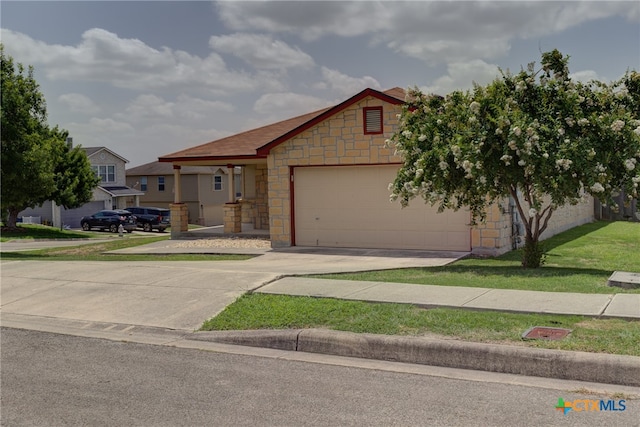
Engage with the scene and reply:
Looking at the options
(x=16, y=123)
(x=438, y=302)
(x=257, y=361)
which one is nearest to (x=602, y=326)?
(x=438, y=302)

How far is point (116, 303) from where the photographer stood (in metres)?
10.1

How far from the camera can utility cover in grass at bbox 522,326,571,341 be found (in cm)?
682

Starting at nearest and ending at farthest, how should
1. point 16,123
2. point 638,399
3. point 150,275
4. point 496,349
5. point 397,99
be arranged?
point 638,399, point 496,349, point 150,275, point 397,99, point 16,123

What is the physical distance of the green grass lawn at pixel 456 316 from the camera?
6832 mm

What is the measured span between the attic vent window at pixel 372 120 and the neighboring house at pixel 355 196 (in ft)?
0.09

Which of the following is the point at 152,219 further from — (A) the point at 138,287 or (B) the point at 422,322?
(B) the point at 422,322

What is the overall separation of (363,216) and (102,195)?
41.7 metres

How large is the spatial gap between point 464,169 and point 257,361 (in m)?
6.12

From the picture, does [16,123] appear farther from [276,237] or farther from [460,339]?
[460,339]

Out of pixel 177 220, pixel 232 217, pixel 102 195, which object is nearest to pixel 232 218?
pixel 232 217

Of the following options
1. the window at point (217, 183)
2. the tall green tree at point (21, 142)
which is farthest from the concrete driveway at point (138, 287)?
the window at point (217, 183)

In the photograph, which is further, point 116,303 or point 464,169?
point 464,169

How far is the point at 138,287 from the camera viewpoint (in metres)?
11.0

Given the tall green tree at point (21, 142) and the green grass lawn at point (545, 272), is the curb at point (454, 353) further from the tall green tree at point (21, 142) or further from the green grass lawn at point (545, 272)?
the tall green tree at point (21, 142)
